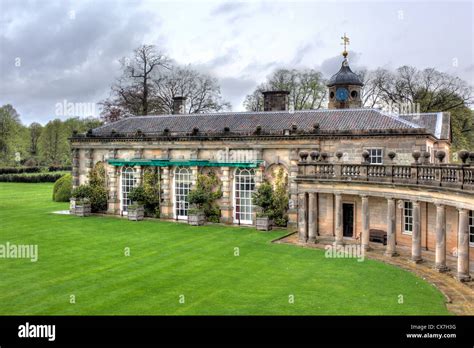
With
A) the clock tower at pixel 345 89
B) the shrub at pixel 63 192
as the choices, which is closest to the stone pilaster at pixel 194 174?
the clock tower at pixel 345 89

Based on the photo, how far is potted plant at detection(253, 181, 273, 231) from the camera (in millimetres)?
33500

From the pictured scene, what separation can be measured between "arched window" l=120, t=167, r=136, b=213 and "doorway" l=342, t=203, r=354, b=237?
60.9 feet

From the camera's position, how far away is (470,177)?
19328 millimetres

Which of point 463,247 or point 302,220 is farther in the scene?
point 302,220

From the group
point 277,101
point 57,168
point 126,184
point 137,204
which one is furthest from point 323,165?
point 57,168

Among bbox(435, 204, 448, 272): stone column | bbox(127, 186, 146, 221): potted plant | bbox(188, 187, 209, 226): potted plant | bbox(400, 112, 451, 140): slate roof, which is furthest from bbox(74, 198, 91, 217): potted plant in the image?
bbox(435, 204, 448, 272): stone column

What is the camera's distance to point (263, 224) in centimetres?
3350

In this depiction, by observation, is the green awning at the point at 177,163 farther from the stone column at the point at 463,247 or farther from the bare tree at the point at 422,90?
the bare tree at the point at 422,90

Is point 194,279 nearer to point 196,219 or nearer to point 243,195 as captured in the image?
point 196,219

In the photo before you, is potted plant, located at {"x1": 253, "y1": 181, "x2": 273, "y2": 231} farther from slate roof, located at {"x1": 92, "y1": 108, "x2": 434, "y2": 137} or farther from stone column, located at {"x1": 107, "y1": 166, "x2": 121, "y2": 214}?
stone column, located at {"x1": 107, "y1": 166, "x2": 121, "y2": 214}

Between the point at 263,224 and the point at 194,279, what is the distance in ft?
44.5

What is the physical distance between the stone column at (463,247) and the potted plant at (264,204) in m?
15.0

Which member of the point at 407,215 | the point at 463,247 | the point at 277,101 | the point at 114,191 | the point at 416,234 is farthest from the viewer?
the point at 114,191

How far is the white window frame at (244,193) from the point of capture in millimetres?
36125
